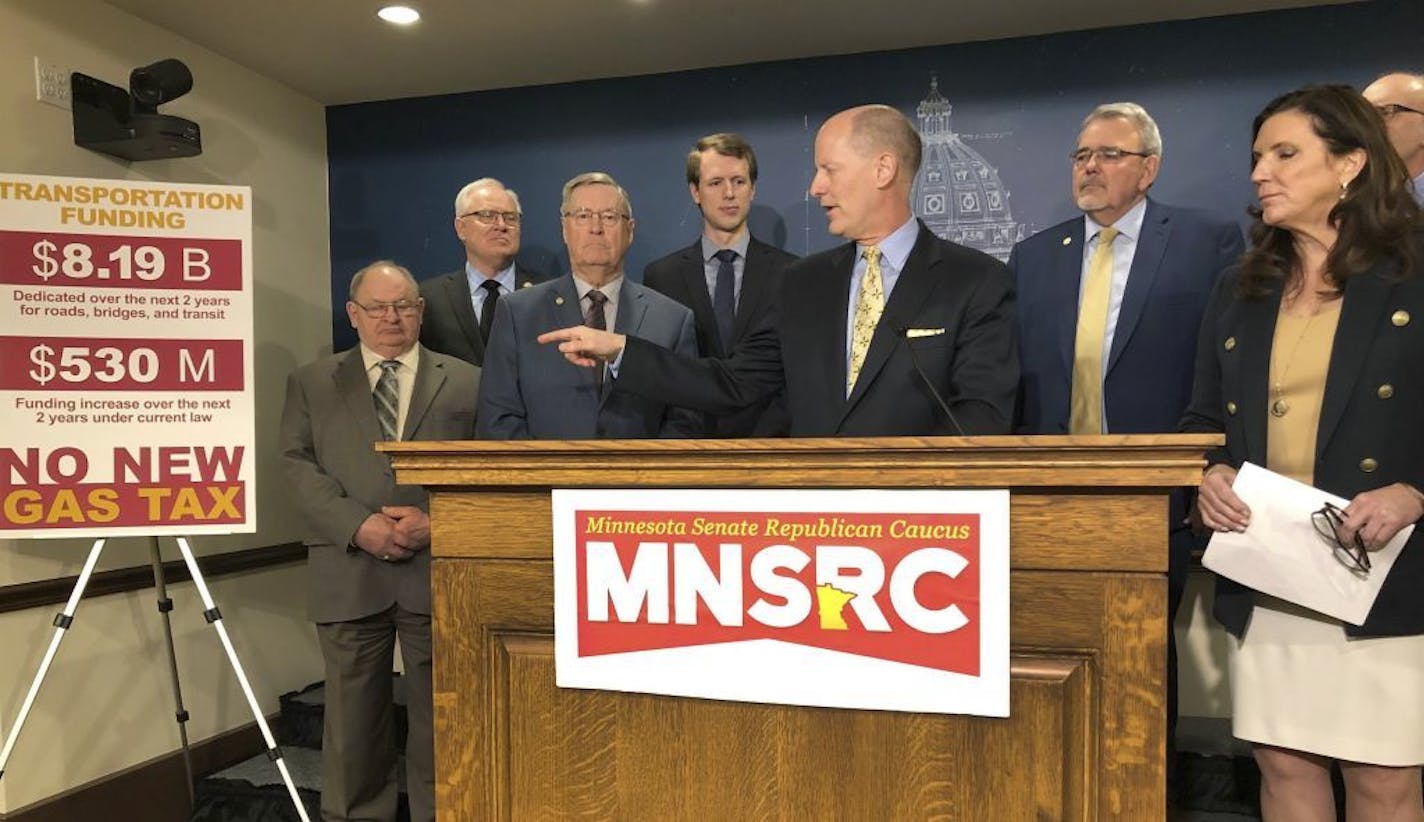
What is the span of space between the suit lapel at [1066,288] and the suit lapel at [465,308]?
1809 millimetres

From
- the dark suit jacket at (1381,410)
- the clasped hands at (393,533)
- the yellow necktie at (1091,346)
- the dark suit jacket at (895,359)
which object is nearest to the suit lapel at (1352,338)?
the dark suit jacket at (1381,410)

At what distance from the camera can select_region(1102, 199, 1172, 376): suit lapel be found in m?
2.53

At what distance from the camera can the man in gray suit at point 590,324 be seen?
2549 millimetres

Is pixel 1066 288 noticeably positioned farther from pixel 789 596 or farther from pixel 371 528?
pixel 371 528

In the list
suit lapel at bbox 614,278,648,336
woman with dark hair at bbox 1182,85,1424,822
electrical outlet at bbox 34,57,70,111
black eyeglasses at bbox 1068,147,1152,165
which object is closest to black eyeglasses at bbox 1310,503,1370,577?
woman with dark hair at bbox 1182,85,1424,822

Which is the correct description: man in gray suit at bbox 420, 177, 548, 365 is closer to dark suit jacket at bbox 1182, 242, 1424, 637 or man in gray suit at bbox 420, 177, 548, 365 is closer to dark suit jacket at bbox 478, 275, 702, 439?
dark suit jacket at bbox 478, 275, 702, 439

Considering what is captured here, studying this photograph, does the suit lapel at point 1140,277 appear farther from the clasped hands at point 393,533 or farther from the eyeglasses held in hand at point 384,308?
the eyeglasses held in hand at point 384,308

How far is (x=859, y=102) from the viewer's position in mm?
Answer: 3891

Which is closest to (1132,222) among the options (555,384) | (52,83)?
(555,384)

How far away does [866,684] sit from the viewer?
54.1 inches

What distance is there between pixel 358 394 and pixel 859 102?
2.11 meters

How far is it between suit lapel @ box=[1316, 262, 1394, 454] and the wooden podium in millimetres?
614

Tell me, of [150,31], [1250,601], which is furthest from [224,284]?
[1250,601]

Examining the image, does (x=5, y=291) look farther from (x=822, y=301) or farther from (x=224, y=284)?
(x=822, y=301)
